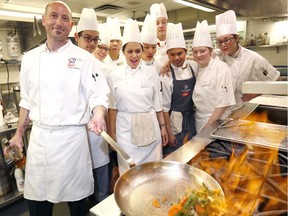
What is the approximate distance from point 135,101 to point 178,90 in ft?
1.39

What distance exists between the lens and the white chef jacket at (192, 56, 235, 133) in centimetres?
176

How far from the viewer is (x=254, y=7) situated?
68.7 inches

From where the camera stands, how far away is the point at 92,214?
24.3 inches

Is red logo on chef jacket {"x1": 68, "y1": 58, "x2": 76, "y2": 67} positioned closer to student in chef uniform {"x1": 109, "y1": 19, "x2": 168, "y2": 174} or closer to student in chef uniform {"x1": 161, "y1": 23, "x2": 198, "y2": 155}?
student in chef uniform {"x1": 109, "y1": 19, "x2": 168, "y2": 174}

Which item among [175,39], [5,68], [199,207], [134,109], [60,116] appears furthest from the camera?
[5,68]

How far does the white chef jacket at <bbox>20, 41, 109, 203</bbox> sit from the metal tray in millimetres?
716

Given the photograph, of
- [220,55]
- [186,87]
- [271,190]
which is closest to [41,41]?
[186,87]

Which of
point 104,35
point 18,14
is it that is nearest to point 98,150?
point 104,35

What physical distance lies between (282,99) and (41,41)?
8.43 feet

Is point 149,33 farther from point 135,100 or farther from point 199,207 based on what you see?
point 199,207

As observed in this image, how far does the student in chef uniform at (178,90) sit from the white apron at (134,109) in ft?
0.60

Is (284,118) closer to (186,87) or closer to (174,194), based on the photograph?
(186,87)

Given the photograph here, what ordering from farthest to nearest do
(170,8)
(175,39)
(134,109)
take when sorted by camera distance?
1. (170,8)
2. (175,39)
3. (134,109)

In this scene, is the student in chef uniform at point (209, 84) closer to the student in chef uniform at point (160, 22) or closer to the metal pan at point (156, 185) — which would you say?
the student in chef uniform at point (160, 22)
